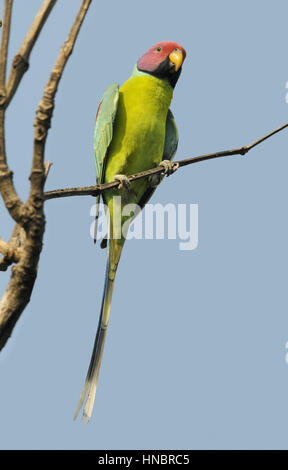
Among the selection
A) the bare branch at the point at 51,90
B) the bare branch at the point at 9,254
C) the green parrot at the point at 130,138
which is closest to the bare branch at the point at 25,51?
the bare branch at the point at 51,90

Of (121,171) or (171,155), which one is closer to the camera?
(121,171)

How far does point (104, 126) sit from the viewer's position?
147 inches

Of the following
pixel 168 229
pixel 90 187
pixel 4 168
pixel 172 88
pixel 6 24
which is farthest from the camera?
pixel 172 88

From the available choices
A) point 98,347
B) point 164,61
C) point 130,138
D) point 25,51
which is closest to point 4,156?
point 25,51

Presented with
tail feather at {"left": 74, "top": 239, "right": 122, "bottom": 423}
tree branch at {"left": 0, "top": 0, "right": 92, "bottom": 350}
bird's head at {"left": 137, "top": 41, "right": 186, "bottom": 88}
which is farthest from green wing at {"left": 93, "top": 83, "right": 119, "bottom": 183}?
tree branch at {"left": 0, "top": 0, "right": 92, "bottom": 350}

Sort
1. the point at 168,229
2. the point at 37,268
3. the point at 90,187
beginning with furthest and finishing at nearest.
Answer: the point at 168,229 < the point at 90,187 < the point at 37,268

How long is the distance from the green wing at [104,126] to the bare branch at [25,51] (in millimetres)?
1702

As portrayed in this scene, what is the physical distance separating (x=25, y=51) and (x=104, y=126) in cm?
175

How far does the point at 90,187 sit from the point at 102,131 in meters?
1.37

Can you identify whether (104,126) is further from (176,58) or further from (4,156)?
(4,156)

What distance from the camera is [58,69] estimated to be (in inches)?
78.5

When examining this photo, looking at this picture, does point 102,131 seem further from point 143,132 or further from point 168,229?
point 168,229
